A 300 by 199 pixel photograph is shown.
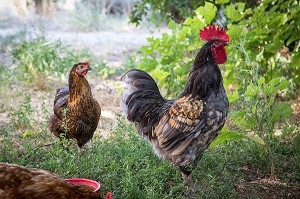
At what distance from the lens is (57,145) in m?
5.00

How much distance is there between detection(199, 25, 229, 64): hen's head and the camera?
4602mm

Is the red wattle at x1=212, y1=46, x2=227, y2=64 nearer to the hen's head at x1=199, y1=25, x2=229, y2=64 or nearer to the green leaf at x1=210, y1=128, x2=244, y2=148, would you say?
the hen's head at x1=199, y1=25, x2=229, y2=64

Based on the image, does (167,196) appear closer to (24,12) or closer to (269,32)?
(269,32)

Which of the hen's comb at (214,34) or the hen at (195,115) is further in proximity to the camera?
the hen's comb at (214,34)

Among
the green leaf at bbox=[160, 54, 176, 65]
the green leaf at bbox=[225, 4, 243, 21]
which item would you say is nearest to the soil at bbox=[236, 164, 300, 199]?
the green leaf at bbox=[160, 54, 176, 65]

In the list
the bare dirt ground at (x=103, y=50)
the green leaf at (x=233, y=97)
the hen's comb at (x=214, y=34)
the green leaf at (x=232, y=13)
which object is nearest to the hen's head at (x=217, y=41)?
the hen's comb at (x=214, y=34)

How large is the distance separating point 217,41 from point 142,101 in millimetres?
967

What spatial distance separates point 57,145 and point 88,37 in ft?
32.5

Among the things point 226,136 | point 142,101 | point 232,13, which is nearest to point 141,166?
point 142,101

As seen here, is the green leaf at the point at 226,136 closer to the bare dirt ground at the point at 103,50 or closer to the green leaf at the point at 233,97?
the green leaf at the point at 233,97

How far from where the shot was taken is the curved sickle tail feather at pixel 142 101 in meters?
4.89

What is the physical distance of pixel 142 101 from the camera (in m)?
4.92

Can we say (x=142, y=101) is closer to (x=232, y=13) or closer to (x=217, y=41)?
(x=217, y=41)

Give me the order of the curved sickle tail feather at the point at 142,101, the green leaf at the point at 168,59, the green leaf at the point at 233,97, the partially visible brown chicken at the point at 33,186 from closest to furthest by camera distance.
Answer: the partially visible brown chicken at the point at 33,186
the green leaf at the point at 233,97
the curved sickle tail feather at the point at 142,101
the green leaf at the point at 168,59
